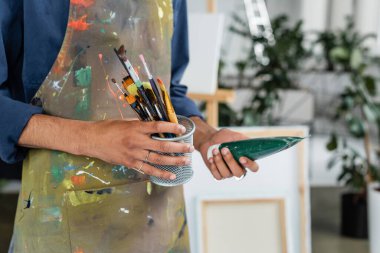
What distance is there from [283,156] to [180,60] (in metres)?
1.40

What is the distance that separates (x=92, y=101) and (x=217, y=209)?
1.54 meters

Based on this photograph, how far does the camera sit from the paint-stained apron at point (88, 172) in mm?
1102

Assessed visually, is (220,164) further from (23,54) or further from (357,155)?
(357,155)

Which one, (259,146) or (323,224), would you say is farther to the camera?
(323,224)

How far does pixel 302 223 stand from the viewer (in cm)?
270

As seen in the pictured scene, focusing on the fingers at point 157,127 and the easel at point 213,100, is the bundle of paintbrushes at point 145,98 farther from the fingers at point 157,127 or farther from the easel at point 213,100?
the easel at point 213,100

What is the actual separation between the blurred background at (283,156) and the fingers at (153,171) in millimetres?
337

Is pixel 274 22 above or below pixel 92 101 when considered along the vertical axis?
above

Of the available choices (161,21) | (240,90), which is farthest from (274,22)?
(161,21)

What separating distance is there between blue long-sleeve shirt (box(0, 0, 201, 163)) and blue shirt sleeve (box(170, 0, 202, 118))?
306 millimetres

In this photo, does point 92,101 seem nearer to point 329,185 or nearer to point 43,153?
point 43,153

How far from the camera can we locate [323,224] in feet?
16.1

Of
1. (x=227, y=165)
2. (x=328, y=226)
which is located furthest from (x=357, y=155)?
(x=227, y=165)

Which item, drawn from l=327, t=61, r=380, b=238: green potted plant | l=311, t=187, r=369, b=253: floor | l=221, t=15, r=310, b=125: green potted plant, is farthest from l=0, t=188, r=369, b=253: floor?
l=221, t=15, r=310, b=125: green potted plant
